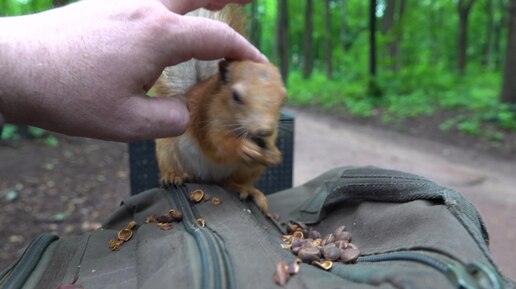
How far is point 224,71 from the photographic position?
1.76 m

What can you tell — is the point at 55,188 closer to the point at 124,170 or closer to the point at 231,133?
the point at 124,170

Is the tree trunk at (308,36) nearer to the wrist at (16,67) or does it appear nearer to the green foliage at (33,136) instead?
the green foliage at (33,136)

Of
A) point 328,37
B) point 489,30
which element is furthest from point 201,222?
point 489,30

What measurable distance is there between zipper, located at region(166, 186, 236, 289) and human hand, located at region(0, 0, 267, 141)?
0.31 m

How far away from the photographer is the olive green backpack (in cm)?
90

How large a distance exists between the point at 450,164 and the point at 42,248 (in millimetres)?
4734

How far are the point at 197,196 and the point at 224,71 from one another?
Answer: 0.57 meters

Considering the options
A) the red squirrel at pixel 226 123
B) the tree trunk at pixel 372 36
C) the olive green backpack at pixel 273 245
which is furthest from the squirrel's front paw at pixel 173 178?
the tree trunk at pixel 372 36

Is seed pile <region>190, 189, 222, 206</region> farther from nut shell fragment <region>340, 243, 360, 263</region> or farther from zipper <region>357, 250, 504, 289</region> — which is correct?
zipper <region>357, 250, 504, 289</region>

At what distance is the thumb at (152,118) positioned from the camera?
1.22 m

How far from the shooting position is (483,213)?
3.54 m

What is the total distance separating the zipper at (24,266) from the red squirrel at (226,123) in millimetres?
593

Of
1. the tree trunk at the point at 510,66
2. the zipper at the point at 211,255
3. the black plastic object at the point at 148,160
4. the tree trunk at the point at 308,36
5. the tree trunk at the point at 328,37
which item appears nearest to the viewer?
the zipper at the point at 211,255

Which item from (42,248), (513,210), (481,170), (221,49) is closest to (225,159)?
(221,49)
